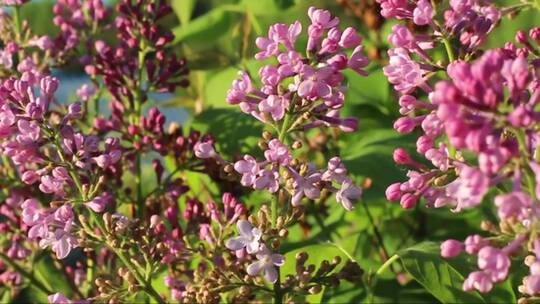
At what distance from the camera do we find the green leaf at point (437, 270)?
1.16 metres

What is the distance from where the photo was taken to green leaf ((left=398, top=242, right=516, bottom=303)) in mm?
1156

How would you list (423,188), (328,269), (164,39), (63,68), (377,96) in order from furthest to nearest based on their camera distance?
(377,96) → (63,68) → (164,39) → (328,269) → (423,188)

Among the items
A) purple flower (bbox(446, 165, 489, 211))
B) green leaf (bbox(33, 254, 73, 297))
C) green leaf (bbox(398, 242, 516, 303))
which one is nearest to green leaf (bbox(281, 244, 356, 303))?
green leaf (bbox(398, 242, 516, 303))

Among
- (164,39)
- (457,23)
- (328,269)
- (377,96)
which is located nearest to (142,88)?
(164,39)

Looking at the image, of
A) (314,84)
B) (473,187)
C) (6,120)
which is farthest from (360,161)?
(473,187)

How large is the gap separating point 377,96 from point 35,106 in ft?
3.06

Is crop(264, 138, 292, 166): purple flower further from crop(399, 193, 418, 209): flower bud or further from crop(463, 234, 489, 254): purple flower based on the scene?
crop(463, 234, 489, 254): purple flower

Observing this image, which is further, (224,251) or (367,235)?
(367,235)

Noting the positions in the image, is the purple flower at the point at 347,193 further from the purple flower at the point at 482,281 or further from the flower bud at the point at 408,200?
the purple flower at the point at 482,281

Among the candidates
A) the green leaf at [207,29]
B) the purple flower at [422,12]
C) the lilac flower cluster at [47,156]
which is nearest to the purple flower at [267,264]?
the lilac flower cluster at [47,156]

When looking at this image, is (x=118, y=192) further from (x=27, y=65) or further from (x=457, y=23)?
(x=457, y=23)

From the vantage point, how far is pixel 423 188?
0.95 m

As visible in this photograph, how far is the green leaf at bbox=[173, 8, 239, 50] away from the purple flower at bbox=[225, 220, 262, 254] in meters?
0.93

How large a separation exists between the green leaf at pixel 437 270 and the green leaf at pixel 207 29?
2.82ft
